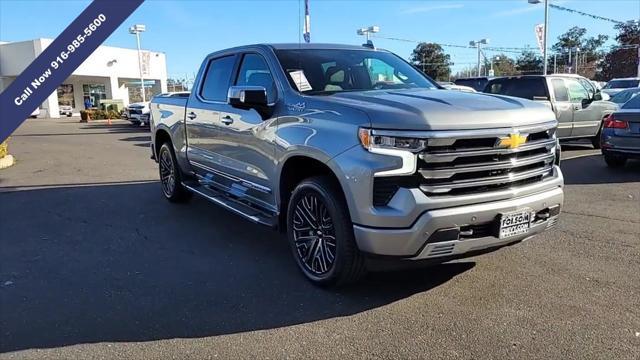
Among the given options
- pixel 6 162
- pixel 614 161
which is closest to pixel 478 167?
pixel 614 161

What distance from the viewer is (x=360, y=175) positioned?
3.58 metres

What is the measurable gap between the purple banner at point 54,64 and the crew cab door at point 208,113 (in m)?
3.22

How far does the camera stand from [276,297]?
412 cm

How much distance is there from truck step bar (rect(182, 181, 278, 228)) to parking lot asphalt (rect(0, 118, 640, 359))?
0.41 metres

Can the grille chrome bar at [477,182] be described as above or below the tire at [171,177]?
above

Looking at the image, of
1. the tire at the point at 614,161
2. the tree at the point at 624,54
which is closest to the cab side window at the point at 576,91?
the tire at the point at 614,161

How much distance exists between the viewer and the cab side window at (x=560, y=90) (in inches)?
480

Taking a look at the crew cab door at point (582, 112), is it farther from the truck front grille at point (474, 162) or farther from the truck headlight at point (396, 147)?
the truck headlight at point (396, 147)

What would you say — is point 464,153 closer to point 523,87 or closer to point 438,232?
point 438,232

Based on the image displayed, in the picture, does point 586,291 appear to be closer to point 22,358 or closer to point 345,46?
point 345,46

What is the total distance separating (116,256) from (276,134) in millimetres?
2119

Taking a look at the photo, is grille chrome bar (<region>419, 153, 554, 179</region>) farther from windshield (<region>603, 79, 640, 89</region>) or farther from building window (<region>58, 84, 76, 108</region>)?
building window (<region>58, 84, 76, 108</region>)

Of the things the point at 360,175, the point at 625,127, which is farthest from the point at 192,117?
the point at 625,127

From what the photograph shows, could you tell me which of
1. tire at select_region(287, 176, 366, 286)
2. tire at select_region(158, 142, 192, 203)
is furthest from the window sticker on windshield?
tire at select_region(158, 142, 192, 203)
